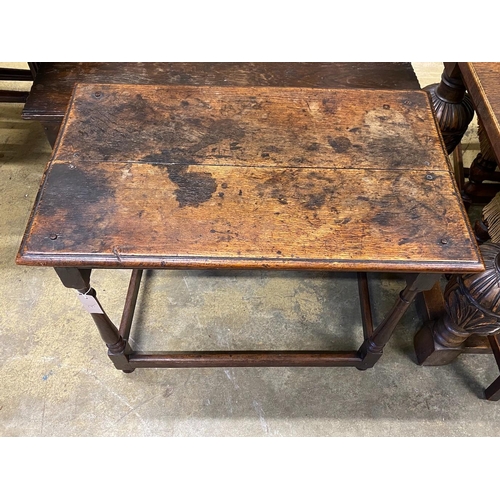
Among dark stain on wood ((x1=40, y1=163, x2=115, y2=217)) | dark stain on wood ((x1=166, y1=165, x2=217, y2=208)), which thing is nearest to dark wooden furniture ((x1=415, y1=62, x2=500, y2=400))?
dark stain on wood ((x1=166, y1=165, x2=217, y2=208))

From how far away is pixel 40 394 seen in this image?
1646 mm

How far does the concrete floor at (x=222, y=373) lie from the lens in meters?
1.61

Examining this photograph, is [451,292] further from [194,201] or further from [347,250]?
[194,201]

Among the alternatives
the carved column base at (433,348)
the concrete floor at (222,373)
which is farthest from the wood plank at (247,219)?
the concrete floor at (222,373)

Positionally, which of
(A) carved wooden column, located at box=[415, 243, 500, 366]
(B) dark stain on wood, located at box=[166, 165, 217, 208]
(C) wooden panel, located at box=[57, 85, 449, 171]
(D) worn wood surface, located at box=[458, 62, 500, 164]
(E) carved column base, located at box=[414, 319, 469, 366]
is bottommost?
(E) carved column base, located at box=[414, 319, 469, 366]

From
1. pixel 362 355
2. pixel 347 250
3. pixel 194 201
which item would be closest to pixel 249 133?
pixel 194 201

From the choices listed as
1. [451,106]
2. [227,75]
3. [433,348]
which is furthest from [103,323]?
[451,106]

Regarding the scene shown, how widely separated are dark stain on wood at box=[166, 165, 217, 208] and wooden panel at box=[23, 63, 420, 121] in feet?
2.08

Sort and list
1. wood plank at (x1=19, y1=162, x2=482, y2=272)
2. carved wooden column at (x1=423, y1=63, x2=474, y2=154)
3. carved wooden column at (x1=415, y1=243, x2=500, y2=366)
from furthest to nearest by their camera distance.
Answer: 1. carved wooden column at (x1=423, y1=63, x2=474, y2=154)
2. carved wooden column at (x1=415, y1=243, x2=500, y2=366)
3. wood plank at (x1=19, y1=162, x2=482, y2=272)

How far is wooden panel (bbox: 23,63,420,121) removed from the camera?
1.74 m

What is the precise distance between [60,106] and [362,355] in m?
1.40

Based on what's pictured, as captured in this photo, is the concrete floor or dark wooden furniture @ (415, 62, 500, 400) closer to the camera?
dark wooden furniture @ (415, 62, 500, 400)

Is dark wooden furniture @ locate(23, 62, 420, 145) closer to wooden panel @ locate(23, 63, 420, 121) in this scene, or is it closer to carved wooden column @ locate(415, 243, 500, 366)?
wooden panel @ locate(23, 63, 420, 121)

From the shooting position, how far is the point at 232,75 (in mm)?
1768
